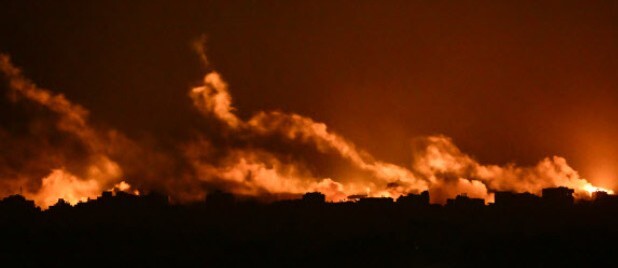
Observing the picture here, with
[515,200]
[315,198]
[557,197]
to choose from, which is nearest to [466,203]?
[515,200]

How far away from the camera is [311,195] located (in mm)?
91438

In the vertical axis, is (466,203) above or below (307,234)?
above

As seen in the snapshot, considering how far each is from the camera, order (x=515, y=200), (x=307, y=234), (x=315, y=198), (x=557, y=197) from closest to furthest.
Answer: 1. (x=307, y=234)
2. (x=557, y=197)
3. (x=515, y=200)
4. (x=315, y=198)

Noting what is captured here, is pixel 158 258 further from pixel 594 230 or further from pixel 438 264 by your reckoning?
pixel 594 230

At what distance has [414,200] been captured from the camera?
91.8 meters

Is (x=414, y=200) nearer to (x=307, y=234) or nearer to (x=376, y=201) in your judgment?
(x=376, y=201)

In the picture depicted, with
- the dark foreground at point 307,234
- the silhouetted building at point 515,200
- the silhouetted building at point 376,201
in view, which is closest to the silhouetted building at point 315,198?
the dark foreground at point 307,234

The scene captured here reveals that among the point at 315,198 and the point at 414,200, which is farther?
the point at 414,200

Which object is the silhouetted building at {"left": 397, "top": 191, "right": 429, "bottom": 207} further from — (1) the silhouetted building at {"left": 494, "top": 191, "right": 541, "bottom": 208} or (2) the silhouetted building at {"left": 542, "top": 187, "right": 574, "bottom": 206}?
(2) the silhouetted building at {"left": 542, "top": 187, "right": 574, "bottom": 206}

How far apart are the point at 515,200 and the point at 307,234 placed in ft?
71.0

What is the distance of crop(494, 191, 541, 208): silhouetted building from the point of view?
291 feet

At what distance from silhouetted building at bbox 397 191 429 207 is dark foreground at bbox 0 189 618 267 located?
4.7 inches

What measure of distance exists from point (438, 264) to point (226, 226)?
885 inches

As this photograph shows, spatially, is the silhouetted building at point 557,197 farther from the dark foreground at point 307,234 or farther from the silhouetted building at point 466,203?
the silhouetted building at point 466,203
